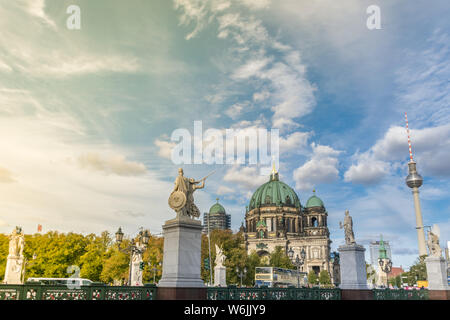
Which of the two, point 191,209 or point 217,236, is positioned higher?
point 217,236

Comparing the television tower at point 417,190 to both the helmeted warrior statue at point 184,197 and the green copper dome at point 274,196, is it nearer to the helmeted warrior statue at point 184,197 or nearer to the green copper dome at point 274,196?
the green copper dome at point 274,196

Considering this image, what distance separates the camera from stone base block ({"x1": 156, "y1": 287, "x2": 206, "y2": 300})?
44.7 ft

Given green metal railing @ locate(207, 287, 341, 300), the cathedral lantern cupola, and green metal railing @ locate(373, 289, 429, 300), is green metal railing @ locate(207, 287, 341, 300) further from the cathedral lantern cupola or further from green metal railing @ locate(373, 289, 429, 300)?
the cathedral lantern cupola

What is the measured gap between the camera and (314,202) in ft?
468

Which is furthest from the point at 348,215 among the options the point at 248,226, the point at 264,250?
the point at 248,226

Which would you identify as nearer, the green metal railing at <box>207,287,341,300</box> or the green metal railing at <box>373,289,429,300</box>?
the green metal railing at <box>207,287,341,300</box>

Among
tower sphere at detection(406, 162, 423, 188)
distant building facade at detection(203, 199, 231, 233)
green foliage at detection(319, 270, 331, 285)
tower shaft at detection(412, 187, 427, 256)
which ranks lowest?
green foliage at detection(319, 270, 331, 285)

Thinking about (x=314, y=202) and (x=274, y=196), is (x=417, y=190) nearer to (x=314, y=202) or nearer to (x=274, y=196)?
(x=314, y=202)

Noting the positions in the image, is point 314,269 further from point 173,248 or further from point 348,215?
point 173,248

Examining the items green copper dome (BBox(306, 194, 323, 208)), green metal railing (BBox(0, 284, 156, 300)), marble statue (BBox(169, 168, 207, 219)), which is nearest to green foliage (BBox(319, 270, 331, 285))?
green copper dome (BBox(306, 194, 323, 208))

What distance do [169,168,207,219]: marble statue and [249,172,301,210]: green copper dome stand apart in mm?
124747

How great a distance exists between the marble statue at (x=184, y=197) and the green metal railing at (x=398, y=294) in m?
13.0
